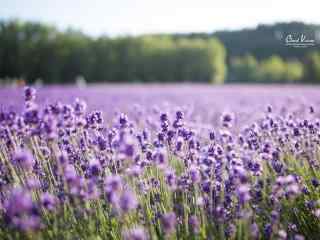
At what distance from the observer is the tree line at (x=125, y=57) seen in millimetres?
37281

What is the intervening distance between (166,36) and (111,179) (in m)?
42.8

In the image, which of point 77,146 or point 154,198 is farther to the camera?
point 77,146

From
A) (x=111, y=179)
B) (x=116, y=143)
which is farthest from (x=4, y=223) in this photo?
(x=111, y=179)

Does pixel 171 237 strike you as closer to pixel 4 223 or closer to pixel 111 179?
pixel 111 179

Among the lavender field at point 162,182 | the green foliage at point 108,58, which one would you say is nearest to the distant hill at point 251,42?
the green foliage at point 108,58

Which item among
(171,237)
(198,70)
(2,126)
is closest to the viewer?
(171,237)

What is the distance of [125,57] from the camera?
38469 millimetres

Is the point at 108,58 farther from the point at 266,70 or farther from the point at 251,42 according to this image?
the point at 266,70

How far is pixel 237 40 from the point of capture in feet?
134

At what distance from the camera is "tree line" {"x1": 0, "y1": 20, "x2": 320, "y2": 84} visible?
3728 cm

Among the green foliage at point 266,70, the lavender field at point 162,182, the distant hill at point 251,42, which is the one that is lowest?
the lavender field at point 162,182

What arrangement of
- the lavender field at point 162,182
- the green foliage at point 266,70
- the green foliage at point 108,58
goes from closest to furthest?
the lavender field at point 162,182 → the green foliage at point 108,58 → the green foliage at point 266,70

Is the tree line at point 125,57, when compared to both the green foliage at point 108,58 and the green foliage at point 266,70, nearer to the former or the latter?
the green foliage at point 108,58
